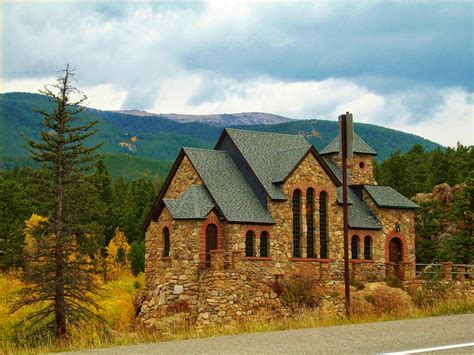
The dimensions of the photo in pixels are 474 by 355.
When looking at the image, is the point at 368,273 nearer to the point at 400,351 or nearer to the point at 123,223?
the point at 400,351

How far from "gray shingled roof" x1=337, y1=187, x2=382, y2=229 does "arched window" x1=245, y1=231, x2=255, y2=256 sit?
698 cm

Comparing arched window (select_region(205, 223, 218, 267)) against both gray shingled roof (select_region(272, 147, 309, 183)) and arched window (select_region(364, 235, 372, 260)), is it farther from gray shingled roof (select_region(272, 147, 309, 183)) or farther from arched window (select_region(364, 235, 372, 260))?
arched window (select_region(364, 235, 372, 260))

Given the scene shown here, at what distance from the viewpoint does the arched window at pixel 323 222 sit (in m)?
40.4

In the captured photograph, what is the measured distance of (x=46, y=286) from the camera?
2947cm

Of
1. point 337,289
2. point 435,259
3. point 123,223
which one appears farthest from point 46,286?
point 123,223

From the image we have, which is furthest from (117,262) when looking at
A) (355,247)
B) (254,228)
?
(254,228)

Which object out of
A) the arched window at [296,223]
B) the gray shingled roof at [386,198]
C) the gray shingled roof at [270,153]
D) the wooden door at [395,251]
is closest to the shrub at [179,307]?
the arched window at [296,223]

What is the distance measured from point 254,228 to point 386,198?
1127 cm

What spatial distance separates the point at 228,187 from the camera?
39.0m

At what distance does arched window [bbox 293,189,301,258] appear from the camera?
39.4 m

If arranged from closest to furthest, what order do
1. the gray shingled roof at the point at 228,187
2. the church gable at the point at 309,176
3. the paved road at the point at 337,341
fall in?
the paved road at the point at 337,341 < the gray shingled roof at the point at 228,187 < the church gable at the point at 309,176

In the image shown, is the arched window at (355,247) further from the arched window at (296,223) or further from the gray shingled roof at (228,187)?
the gray shingled roof at (228,187)

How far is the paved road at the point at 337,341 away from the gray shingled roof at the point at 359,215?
94.3ft

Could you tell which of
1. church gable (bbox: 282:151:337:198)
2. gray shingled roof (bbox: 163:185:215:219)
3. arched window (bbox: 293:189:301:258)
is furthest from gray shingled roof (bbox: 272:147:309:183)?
gray shingled roof (bbox: 163:185:215:219)
